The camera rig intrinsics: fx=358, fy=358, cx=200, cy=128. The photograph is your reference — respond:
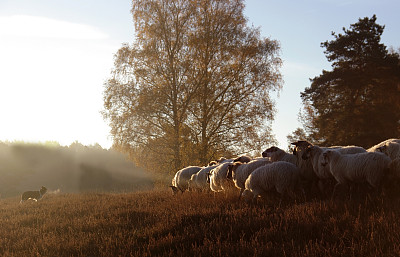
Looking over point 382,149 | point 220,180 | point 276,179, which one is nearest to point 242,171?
point 220,180

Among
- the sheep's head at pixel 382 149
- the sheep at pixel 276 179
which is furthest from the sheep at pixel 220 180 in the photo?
the sheep's head at pixel 382 149

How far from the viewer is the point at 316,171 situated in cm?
819

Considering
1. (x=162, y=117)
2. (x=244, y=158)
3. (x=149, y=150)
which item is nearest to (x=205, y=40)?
(x=162, y=117)

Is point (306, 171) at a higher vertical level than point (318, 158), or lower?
lower

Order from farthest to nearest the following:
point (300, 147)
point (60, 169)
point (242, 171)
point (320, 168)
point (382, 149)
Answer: point (60, 169) < point (242, 171) < point (300, 147) < point (382, 149) < point (320, 168)

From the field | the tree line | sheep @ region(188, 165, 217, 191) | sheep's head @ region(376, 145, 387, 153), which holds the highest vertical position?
the tree line

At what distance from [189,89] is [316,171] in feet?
41.3

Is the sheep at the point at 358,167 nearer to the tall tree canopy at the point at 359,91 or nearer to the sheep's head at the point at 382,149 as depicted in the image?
the sheep's head at the point at 382,149

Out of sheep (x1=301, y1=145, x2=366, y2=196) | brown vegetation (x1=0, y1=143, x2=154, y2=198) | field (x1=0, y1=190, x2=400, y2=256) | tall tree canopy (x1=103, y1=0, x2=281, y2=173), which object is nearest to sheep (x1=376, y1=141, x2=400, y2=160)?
sheep (x1=301, y1=145, x2=366, y2=196)

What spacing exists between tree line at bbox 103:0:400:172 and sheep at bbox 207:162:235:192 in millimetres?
8260

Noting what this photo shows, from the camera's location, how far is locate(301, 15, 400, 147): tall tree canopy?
20.7 metres

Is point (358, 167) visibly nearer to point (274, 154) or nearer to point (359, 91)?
point (274, 154)

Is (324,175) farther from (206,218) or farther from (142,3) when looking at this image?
(142,3)

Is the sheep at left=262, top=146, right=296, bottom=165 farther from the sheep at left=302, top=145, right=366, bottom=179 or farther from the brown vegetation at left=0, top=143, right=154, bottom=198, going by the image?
the brown vegetation at left=0, top=143, right=154, bottom=198
